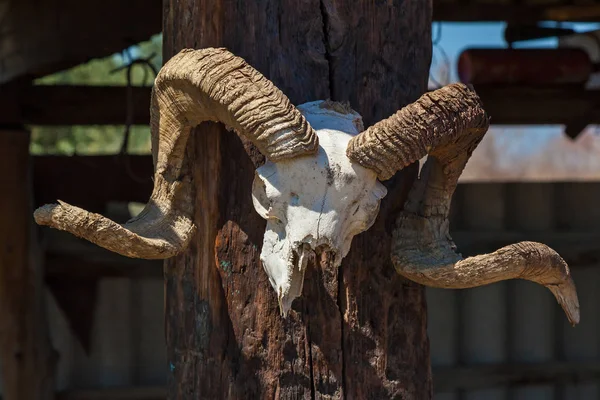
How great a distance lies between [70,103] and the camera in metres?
5.54

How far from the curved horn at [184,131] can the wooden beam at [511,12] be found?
3.17m

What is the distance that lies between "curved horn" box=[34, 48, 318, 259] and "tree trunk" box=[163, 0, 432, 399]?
0.06 m

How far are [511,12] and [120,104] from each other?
2344 mm

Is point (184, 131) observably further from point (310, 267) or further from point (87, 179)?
point (87, 179)

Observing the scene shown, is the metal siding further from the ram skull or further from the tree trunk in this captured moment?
the ram skull

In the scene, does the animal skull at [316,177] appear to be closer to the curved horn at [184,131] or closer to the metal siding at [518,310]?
the curved horn at [184,131]

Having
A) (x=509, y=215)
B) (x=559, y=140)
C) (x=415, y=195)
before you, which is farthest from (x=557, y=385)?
(x=559, y=140)

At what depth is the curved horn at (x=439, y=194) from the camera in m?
2.01

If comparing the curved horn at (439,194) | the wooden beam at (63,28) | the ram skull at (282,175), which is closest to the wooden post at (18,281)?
the wooden beam at (63,28)

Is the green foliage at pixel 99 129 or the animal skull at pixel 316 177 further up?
the green foliage at pixel 99 129

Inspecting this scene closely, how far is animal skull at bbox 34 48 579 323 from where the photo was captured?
1994mm

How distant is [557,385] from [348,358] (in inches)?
194

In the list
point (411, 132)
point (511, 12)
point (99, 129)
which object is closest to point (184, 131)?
point (411, 132)

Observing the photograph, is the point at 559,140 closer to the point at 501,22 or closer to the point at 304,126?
the point at 501,22
